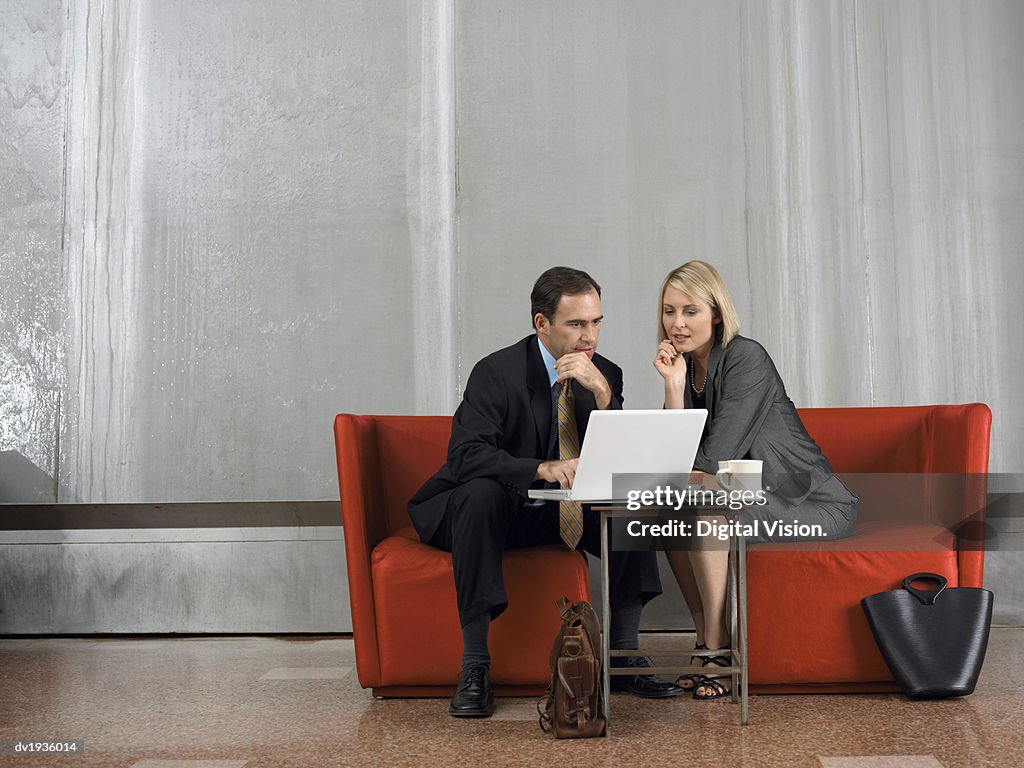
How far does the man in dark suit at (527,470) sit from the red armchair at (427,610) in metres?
0.09

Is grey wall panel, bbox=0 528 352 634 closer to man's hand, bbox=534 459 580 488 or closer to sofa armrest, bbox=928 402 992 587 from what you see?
man's hand, bbox=534 459 580 488

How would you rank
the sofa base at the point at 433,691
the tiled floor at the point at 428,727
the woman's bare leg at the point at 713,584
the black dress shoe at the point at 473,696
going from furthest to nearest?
1. the sofa base at the point at 433,691
2. the woman's bare leg at the point at 713,584
3. the black dress shoe at the point at 473,696
4. the tiled floor at the point at 428,727

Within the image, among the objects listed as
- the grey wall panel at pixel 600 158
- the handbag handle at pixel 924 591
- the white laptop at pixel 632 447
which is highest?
the grey wall panel at pixel 600 158

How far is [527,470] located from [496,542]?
0.20m

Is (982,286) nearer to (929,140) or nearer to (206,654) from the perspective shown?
(929,140)

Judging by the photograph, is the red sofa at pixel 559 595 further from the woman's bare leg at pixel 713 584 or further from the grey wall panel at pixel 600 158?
the grey wall panel at pixel 600 158

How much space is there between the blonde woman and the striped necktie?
0.26 m

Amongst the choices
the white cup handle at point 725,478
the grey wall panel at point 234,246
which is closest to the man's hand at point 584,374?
the white cup handle at point 725,478

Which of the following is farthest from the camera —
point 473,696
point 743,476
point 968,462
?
point 968,462

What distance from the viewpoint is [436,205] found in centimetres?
390

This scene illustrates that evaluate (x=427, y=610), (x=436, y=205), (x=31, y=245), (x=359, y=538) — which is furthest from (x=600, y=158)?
(x=31, y=245)

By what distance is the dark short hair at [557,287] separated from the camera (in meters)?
2.61

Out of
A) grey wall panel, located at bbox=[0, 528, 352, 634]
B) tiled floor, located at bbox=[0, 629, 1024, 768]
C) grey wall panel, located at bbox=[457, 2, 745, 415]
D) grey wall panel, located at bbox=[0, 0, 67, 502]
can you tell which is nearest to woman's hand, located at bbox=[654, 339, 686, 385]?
tiled floor, located at bbox=[0, 629, 1024, 768]

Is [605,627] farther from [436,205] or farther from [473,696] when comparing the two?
[436,205]
